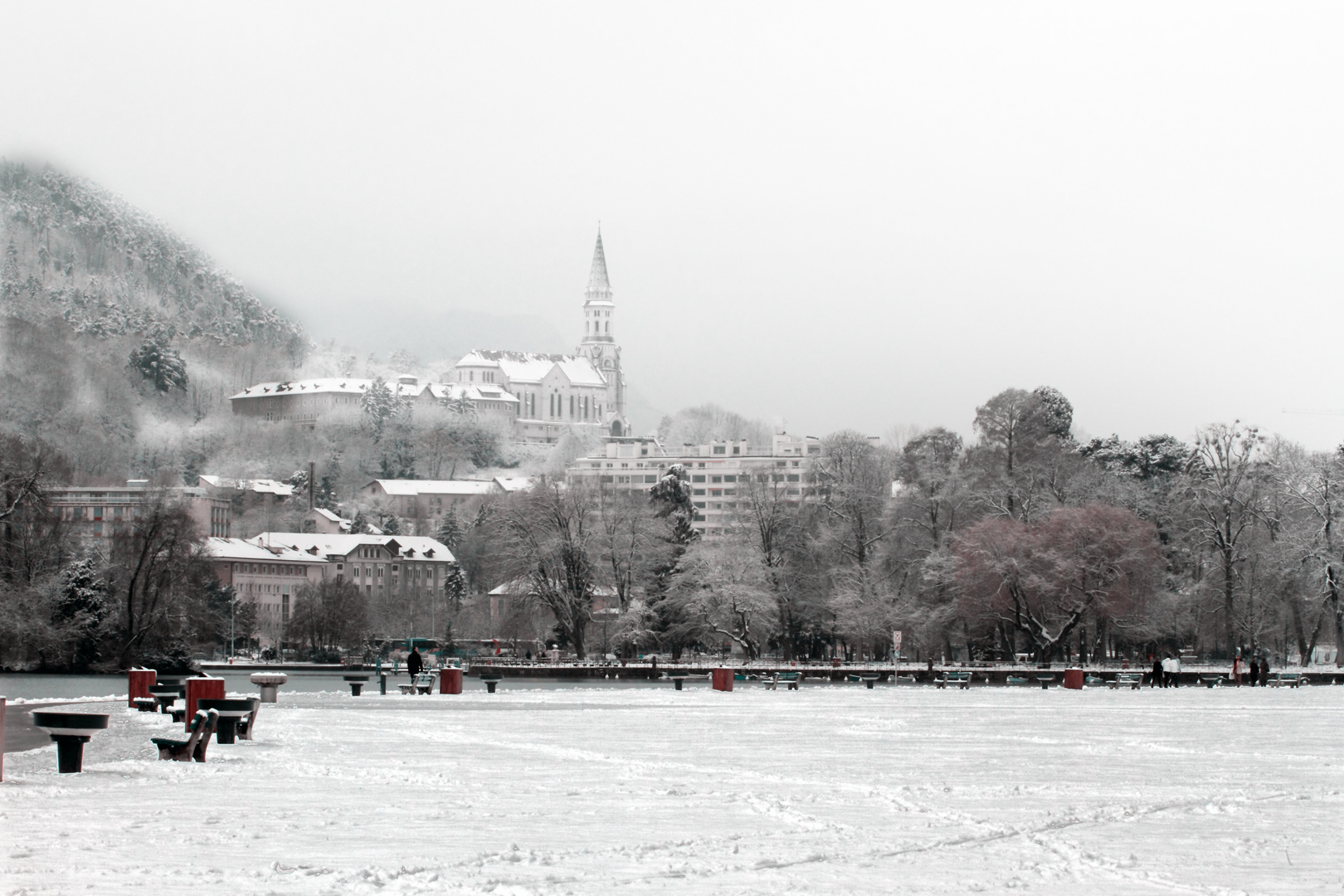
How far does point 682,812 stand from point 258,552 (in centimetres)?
17215

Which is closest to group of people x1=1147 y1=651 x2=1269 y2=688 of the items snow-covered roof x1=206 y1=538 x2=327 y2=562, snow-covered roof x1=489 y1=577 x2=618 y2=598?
snow-covered roof x1=489 y1=577 x2=618 y2=598

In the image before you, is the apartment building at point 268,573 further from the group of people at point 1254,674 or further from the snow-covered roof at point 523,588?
the group of people at point 1254,674

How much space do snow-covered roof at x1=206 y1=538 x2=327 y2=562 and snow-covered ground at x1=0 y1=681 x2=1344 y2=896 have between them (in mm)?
147915

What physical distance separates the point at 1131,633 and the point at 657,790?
67.5 meters

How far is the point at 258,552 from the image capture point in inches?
7249

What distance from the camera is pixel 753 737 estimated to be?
29.6 m

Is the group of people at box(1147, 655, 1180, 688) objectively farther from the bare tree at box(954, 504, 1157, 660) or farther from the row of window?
the row of window

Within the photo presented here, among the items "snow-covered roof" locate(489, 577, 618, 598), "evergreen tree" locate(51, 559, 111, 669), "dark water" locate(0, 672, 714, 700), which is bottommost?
"dark water" locate(0, 672, 714, 700)

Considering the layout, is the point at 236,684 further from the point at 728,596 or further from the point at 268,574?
the point at 268,574

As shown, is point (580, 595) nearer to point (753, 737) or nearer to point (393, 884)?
point (753, 737)

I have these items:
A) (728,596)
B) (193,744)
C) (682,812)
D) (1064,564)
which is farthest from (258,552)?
(682,812)

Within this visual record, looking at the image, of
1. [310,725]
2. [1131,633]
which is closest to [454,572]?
[1131,633]

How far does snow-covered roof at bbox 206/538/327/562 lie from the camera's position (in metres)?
176

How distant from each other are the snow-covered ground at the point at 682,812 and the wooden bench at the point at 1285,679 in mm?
33232
